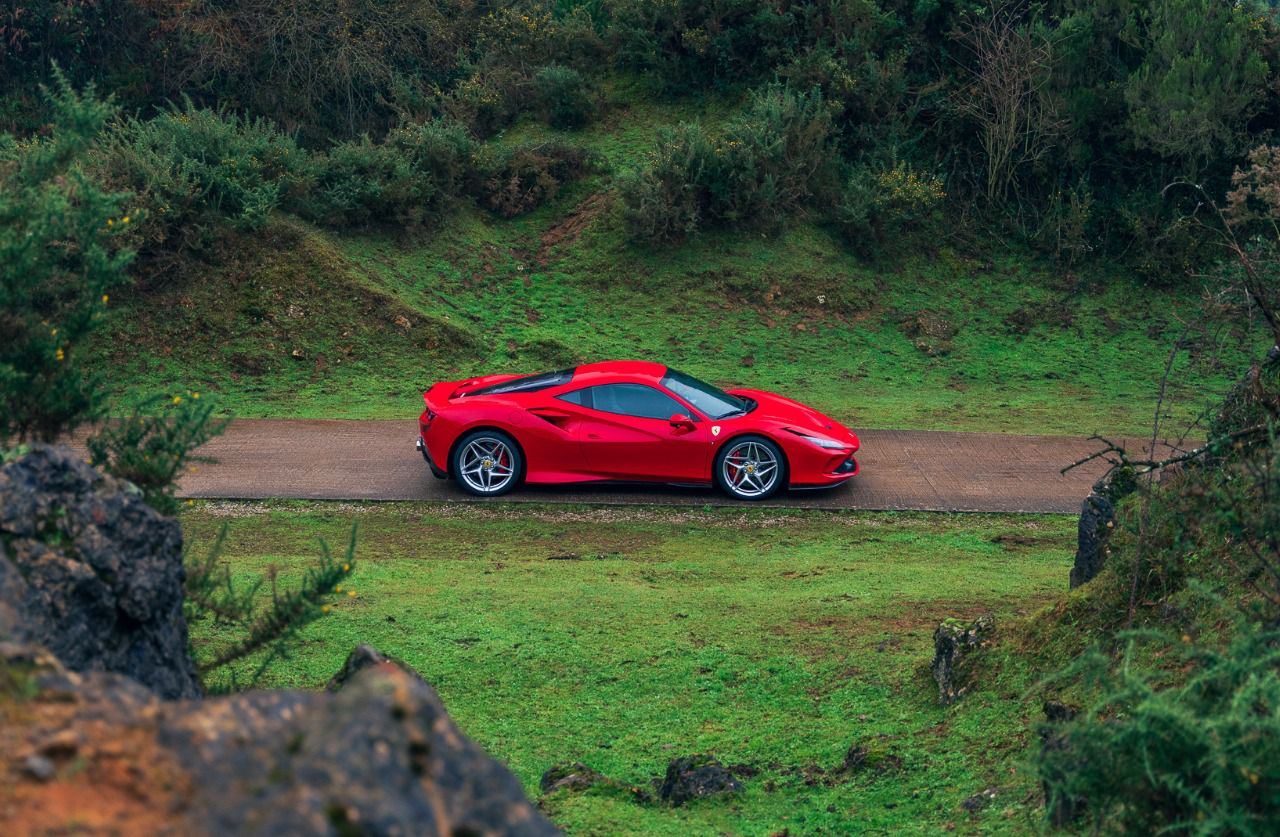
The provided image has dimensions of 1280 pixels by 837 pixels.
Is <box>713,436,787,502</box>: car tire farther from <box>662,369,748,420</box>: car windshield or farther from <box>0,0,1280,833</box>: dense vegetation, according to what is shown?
<box>0,0,1280,833</box>: dense vegetation

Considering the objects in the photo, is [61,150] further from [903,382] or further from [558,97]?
[558,97]

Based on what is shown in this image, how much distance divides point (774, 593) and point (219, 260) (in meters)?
12.8

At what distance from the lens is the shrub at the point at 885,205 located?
2238 cm

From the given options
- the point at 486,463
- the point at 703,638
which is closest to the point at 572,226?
the point at 486,463

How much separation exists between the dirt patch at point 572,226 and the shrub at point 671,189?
105cm

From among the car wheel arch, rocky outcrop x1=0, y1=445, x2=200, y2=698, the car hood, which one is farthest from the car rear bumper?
rocky outcrop x1=0, y1=445, x2=200, y2=698

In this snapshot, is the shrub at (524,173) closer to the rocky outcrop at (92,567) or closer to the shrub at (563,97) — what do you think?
the shrub at (563,97)

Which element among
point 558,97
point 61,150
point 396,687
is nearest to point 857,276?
point 558,97

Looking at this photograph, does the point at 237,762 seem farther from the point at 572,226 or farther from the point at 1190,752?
the point at 572,226

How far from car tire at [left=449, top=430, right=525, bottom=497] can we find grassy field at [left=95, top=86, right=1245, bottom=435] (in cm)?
385

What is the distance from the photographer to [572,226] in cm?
2295

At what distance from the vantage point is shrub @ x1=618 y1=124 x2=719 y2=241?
21734 millimetres

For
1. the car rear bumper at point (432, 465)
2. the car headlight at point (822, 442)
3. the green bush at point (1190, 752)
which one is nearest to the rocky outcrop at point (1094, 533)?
the green bush at point (1190, 752)

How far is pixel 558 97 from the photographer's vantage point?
83.2 feet
